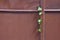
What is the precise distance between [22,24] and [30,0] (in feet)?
0.77

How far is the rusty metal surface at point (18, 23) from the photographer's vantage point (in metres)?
1.49

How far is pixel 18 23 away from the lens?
1508 mm

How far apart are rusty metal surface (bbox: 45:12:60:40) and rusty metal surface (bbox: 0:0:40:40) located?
107mm

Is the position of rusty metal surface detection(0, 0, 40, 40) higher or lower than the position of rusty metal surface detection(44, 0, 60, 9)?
lower

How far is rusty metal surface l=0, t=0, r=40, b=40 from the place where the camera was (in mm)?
1485

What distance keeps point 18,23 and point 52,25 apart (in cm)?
32

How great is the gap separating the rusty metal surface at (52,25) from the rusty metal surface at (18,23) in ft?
0.35

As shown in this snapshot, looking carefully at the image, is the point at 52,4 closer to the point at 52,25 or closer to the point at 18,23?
the point at 52,25

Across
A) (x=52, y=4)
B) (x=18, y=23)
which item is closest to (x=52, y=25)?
(x=52, y=4)

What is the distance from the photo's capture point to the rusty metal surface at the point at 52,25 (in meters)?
1.49

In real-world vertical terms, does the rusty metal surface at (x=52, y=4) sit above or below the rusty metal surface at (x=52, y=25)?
above

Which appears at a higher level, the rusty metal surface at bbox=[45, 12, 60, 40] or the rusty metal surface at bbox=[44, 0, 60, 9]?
the rusty metal surface at bbox=[44, 0, 60, 9]

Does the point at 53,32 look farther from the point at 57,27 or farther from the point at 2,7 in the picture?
the point at 2,7

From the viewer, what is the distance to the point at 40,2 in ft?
4.85
